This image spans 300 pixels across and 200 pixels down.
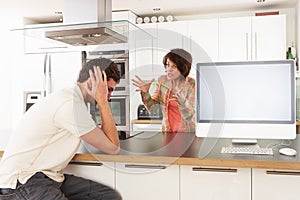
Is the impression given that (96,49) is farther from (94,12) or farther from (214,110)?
(214,110)

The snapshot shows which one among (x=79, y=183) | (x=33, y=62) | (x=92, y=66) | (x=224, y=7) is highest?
(x=224, y=7)

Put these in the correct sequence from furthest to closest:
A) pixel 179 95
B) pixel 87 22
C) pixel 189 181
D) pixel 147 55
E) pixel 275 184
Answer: pixel 147 55, pixel 179 95, pixel 87 22, pixel 189 181, pixel 275 184

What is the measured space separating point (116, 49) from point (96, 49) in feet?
0.98

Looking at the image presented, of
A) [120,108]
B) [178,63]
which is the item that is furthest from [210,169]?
[120,108]

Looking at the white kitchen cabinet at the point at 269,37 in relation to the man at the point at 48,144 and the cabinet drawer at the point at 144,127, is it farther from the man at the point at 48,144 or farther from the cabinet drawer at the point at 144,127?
the man at the point at 48,144

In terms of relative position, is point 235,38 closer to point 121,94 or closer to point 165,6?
point 165,6

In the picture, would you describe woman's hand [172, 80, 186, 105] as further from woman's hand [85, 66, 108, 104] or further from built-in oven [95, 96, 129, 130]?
built-in oven [95, 96, 129, 130]

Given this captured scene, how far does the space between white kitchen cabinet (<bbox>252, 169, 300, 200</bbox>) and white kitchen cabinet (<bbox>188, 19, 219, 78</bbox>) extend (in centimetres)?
278

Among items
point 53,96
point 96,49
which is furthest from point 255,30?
point 53,96

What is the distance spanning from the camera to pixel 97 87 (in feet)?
5.81

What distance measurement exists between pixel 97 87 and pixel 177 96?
1022 mm

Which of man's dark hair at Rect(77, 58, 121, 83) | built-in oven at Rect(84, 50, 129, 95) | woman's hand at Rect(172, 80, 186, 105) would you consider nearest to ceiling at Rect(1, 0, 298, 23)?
built-in oven at Rect(84, 50, 129, 95)

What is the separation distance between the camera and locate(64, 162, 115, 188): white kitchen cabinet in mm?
1751

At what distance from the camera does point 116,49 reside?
4457 millimetres
